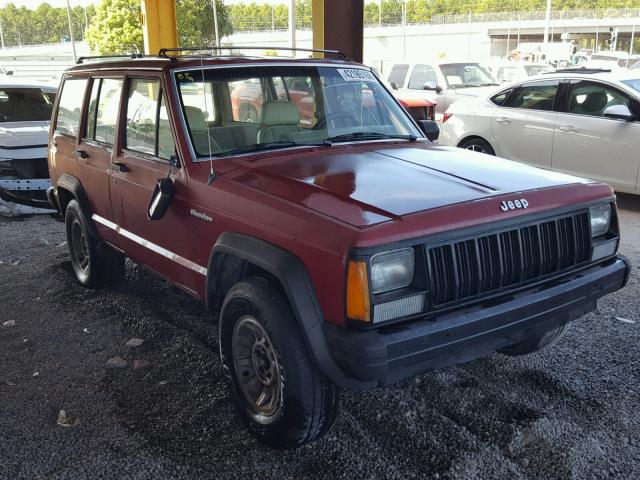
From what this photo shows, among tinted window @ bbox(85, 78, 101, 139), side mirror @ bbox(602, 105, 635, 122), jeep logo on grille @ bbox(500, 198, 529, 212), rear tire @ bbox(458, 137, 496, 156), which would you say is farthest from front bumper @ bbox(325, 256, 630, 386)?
rear tire @ bbox(458, 137, 496, 156)

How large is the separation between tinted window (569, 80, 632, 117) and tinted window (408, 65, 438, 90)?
517cm

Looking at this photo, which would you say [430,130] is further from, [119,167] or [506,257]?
[119,167]

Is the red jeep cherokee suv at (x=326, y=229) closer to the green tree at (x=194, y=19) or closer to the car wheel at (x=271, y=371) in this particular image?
the car wheel at (x=271, y=371)

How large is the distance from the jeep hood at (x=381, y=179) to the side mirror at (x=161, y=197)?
449mm

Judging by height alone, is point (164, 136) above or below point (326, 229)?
above

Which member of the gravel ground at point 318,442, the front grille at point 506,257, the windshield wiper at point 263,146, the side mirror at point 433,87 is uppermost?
the windshield wiper at point 263,146

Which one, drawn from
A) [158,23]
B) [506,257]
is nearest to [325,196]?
[506,257]

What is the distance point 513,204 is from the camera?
9.60 feet

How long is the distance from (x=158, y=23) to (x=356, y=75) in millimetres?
8790

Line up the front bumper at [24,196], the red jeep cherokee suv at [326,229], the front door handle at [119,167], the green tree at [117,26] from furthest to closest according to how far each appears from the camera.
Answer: the green tree at [117,26]
the front bumper at [24,196]
the front door handle at [119,167]
the red jeep cherokee suv at [326,229]

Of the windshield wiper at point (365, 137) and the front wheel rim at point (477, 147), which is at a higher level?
the windshield wiper at point (365, 137)

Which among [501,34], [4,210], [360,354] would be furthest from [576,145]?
[501,34]

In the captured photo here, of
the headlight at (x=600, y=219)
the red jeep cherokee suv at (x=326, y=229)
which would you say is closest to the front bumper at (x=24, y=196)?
the red jeep cherokee suv at (x=326, y=229)

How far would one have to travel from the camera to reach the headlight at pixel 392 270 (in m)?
2.61
